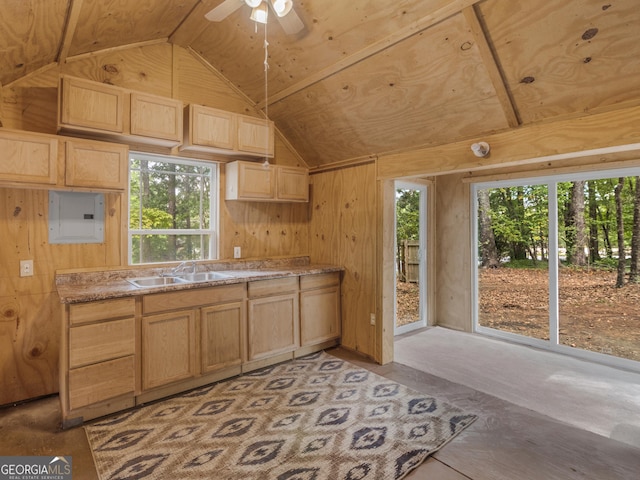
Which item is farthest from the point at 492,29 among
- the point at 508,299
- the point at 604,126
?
the point at 508,299

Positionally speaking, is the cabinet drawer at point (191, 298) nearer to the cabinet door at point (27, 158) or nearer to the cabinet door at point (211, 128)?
the cabinet door at point (27, 158)

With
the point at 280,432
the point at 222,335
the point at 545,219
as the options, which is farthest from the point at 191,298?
the point at 545,219

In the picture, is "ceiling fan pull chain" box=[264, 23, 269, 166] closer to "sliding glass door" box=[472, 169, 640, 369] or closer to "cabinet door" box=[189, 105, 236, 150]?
"cabinet door" box=[189, 105, 236, 150]

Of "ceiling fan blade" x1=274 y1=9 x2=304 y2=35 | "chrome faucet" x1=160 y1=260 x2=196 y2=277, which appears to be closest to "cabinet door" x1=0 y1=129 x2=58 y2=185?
"chrome faucet" x1=160 y1=260 x2=196 y2=277

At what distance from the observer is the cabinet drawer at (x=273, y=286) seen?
3330mm

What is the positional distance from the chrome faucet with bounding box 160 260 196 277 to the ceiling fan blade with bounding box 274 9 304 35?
224 cm

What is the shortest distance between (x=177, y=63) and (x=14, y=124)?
1.46 meters

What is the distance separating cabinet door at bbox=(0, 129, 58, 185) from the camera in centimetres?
237

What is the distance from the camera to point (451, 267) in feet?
16.2

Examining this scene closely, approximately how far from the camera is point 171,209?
362cm

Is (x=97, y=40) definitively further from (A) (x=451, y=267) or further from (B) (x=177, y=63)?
(A) (x=451, y=267)

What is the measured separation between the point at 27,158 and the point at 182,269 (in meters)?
1.47

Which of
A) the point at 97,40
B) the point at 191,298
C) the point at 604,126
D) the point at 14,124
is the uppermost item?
the point at 97,40

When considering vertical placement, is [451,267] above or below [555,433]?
above
